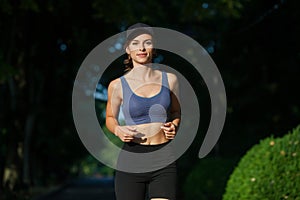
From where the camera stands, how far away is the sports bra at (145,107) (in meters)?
4.29

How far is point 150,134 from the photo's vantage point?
14.1ft

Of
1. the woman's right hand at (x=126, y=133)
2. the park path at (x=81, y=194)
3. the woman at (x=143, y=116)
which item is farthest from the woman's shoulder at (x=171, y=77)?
the park path at (x=81, y=194)

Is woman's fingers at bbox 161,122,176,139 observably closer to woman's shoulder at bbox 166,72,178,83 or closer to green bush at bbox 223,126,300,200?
woman's shoulder at bbox 166,72,178,83

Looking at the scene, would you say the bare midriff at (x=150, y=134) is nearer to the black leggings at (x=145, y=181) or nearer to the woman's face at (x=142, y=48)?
the black leggings at (x=145, y=181)

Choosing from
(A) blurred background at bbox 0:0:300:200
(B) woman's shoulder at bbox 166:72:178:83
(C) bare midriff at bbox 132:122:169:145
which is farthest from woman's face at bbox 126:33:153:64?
(A) blurred background at bbox 0:0:300:200

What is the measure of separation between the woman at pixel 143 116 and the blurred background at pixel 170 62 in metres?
9.56

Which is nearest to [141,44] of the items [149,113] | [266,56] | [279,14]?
[149,113]

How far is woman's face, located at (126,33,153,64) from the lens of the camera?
4.37m

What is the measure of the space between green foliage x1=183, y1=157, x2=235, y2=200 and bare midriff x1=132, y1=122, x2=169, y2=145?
1036 cm

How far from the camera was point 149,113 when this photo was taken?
430 centimetres

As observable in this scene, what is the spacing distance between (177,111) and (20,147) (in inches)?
733

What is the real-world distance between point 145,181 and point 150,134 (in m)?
0.33

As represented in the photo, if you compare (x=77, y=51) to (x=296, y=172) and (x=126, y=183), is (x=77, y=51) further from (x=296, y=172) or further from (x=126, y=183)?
(x=126, y=183)

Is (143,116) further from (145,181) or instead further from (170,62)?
(170,62)
